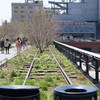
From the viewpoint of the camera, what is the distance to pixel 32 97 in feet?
16.2

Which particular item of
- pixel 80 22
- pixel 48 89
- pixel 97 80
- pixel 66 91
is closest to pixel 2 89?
pixel 66 91

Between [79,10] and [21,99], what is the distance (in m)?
146

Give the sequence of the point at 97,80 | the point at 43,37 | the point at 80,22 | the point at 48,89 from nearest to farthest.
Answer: the point at 48,89 < the point at 97,80 < the point at 43,37 < the point at 80,22

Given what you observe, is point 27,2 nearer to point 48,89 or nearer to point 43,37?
point 43,37

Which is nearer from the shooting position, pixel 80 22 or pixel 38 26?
pixel 38 26

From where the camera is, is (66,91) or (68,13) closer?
(66,91)

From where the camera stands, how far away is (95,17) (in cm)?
15025

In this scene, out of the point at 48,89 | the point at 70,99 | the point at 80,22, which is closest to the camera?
the point at 70,99

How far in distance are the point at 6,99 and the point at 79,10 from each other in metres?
146

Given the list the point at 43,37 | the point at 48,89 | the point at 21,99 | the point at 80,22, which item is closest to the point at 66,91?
the point at 21,99

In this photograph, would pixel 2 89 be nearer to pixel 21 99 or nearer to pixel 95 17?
pixel 21 99

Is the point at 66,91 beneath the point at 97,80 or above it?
above

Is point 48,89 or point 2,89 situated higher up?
point 2,89

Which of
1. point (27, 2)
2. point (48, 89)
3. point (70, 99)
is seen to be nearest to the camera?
point (70, 99)
